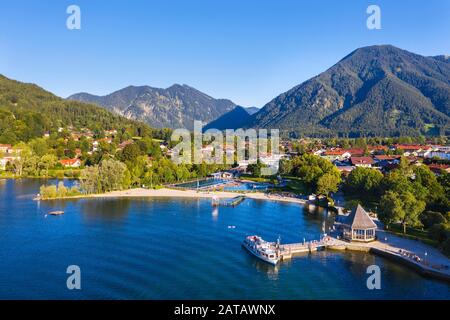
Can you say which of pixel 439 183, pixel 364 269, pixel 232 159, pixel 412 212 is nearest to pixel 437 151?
pixel 232 159

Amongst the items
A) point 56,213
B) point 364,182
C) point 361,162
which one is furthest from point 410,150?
point 56,213

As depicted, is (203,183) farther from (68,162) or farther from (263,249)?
(263,249)

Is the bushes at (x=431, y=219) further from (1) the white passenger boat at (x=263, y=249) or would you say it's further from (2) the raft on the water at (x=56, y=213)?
(2) the raft on the water at (x=56, y=213)

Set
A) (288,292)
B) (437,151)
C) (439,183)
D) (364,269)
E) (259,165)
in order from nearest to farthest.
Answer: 1. (288,292)
2. (364,269)
3. (439,183)
4. (259,165)
5. (437,151)

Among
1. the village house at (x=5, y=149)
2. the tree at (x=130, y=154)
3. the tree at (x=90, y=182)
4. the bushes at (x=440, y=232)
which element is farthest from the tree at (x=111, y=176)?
the bushes at (x=440, y=232)

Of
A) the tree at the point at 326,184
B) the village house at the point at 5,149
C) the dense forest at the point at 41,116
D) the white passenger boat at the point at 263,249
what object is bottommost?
the white passenger boat at the point at 263,249
